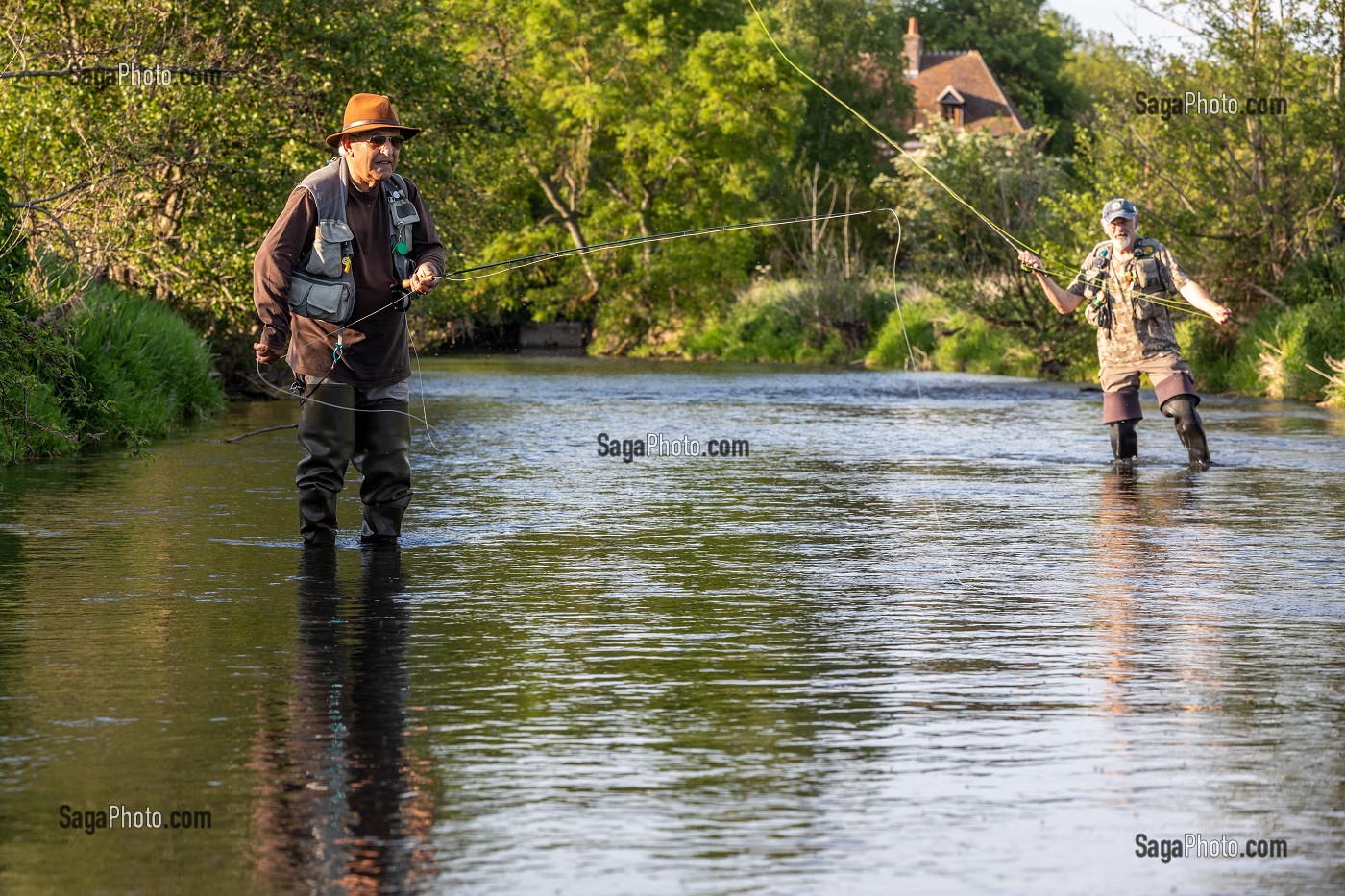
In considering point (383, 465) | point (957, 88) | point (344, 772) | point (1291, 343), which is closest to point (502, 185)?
point (1291, 343)

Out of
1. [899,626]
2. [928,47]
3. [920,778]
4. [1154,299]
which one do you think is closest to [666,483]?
[1154,299]

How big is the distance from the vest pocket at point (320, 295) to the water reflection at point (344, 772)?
2235 millimetres

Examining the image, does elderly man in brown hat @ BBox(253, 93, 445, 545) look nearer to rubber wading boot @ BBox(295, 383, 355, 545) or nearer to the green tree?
rubber wading boot @ BBox(295, 383, 355, 545)

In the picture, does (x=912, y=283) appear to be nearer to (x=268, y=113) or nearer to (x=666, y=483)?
(x=268, y=113)

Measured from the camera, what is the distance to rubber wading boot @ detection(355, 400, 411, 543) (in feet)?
36.0

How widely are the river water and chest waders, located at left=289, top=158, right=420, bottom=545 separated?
0.28m

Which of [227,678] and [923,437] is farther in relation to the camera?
[923,437]

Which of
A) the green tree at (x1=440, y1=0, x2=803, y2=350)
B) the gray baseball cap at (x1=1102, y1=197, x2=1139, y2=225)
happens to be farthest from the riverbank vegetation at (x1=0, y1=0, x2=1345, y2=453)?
the gray baseball cap at (x1=1102, y1=197, x2=1139, y2=225)

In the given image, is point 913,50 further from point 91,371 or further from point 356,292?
point 356,292

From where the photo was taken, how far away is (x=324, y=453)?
1087 cm

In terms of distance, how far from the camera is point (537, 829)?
5305mm

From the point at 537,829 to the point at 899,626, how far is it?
3.50 meters
